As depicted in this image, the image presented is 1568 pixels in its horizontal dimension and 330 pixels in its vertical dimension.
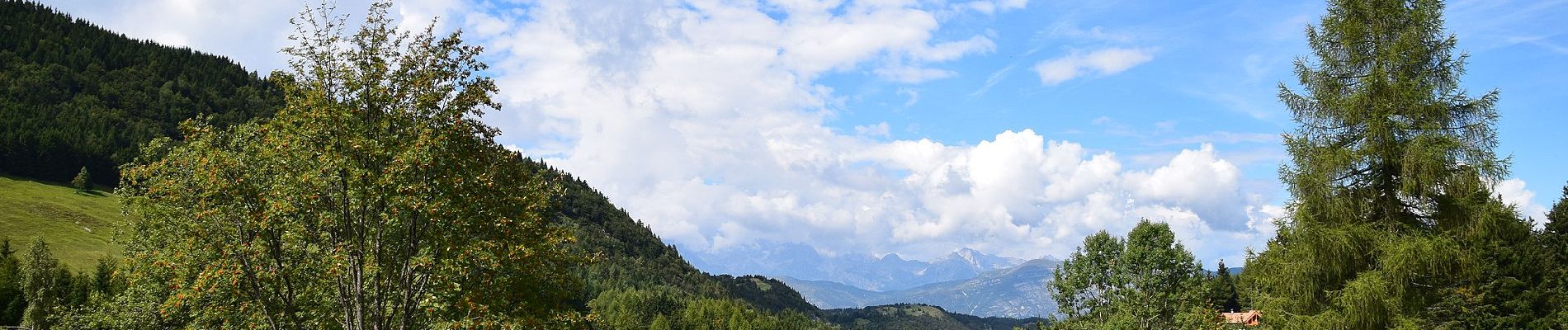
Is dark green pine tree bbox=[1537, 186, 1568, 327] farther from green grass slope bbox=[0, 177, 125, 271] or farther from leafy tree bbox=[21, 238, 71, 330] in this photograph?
green grass slope bbox=[0, 177, 125, 271]

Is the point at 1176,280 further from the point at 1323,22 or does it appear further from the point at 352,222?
the point at 352,222

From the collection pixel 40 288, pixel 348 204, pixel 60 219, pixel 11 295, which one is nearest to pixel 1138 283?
pixel 348 204

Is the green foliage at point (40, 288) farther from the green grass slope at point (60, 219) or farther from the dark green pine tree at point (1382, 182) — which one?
the dark green pine tree at point (1382, 182)

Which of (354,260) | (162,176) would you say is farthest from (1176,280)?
(162,176)

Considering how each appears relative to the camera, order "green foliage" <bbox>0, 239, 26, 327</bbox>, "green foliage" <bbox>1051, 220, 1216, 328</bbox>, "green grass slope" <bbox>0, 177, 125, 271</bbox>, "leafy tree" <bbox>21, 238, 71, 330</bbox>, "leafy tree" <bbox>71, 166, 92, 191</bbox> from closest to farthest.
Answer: "green foliage" <bbox>1051, 220, 1216, 328</bbox> < "leafy tree" <bbox>21, 238, 71, 330</bbox> < "green foliage" <bbox>0, 239, 26, 327</bbox> < "green grass slope" <bbox>0, 177, 125, 271</bbox> < "leafy tree" <bbox>71, 166, 92, 191</bbox>

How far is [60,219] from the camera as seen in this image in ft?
362

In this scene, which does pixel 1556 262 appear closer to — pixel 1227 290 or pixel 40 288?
pixel 1227 290

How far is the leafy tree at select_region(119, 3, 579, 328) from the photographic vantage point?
14102 mm

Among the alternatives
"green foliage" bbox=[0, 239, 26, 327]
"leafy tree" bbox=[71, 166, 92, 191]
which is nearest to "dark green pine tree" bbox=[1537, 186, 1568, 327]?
"green foliage" bbox=[0, 239, 26, 327]

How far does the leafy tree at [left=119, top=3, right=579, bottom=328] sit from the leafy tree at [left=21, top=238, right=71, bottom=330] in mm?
46696

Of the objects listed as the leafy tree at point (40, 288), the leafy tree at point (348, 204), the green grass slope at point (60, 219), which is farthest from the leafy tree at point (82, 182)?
the leafy tree at point (348, 204)

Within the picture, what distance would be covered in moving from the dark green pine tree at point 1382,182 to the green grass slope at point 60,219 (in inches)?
3921

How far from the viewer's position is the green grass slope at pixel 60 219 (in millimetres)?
93875

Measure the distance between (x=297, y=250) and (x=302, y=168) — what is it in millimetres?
1832
